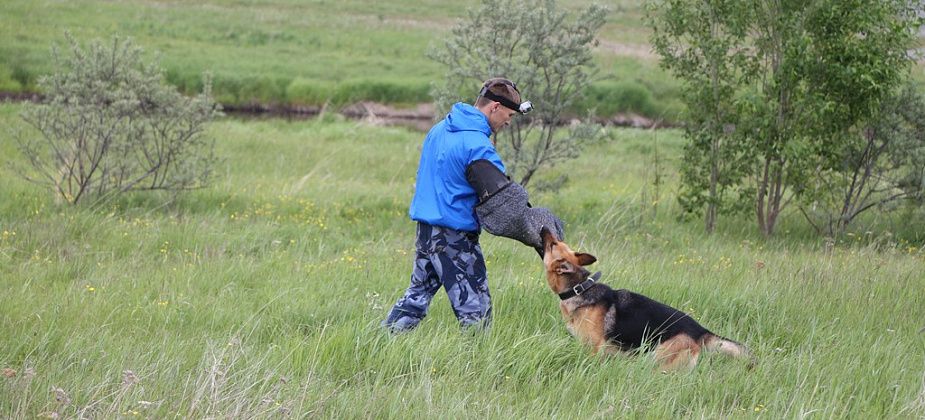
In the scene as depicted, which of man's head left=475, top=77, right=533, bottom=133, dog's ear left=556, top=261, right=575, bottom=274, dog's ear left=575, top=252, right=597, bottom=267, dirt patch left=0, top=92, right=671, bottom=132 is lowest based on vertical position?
dirt patch left=0, top=92, right=671, bottom=132

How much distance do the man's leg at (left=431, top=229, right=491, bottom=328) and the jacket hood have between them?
61 cm

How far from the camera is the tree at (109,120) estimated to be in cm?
1106

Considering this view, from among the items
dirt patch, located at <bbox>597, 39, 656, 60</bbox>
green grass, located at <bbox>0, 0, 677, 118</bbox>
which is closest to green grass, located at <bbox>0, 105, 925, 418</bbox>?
green grass, located at <bbox>0, 0, 677, 118</bbox>

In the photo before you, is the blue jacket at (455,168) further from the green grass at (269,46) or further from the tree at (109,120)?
the green grass at (269,46)

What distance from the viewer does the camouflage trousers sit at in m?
5.51

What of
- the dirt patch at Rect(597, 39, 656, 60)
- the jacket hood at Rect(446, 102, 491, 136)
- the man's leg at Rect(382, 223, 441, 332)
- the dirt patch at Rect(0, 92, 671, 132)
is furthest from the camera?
the dirt patch at Rect(597, 39, 656, 60)

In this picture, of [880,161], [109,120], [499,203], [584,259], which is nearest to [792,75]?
[880,161]

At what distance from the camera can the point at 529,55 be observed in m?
11.5

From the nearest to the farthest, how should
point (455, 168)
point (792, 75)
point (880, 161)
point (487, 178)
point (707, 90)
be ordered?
point (487, 178) < point (455, 168) < point (792, 75) < point (707, 90) < point (880, 161)

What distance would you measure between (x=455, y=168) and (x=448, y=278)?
0.68 m

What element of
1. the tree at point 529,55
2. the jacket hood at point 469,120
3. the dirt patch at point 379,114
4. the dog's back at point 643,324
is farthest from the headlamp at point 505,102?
the dirt patch at point 379,114

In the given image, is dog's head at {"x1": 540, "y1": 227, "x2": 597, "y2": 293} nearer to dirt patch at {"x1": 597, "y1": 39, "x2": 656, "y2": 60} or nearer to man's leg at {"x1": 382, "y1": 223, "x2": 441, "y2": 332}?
man's leg at {"x1": 382, "y1": 223, "x2": 441, "y2": 332}

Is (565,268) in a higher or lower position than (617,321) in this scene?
higher

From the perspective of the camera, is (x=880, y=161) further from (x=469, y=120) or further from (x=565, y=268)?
(x=469, y=120)
